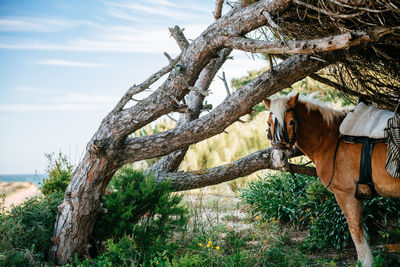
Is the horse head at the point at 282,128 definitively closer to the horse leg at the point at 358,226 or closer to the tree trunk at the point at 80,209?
the horse leg at the point at 358,226

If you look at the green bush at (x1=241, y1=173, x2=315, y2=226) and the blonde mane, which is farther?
the green bush at (x1=241, y1=173, x2=315, y2=226)

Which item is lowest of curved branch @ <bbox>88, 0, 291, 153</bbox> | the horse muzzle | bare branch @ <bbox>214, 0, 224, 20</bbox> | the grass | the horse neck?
the grass

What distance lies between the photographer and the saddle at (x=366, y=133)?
142 inches

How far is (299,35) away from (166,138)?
2.07m

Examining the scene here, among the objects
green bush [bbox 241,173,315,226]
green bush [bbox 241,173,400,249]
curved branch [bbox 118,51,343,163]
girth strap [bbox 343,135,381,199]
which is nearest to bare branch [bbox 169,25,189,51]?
curved branch [bbox 118,51,343,163]

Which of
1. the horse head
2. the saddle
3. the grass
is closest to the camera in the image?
the saddle

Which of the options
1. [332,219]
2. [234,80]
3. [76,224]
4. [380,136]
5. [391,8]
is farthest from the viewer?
[234,80]

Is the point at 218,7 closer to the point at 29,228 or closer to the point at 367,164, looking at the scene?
the point at 367,164

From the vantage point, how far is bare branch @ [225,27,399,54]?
10.2ft

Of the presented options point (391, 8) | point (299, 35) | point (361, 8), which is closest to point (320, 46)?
point (361, 8)

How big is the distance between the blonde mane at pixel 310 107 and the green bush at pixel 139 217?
1.75m

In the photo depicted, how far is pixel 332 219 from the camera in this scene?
513 cm

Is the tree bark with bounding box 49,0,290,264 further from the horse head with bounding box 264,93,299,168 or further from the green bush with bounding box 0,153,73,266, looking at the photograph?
the horse head with bounding box 264,93,299,168

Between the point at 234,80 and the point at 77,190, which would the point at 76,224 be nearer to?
the point at 77,190
